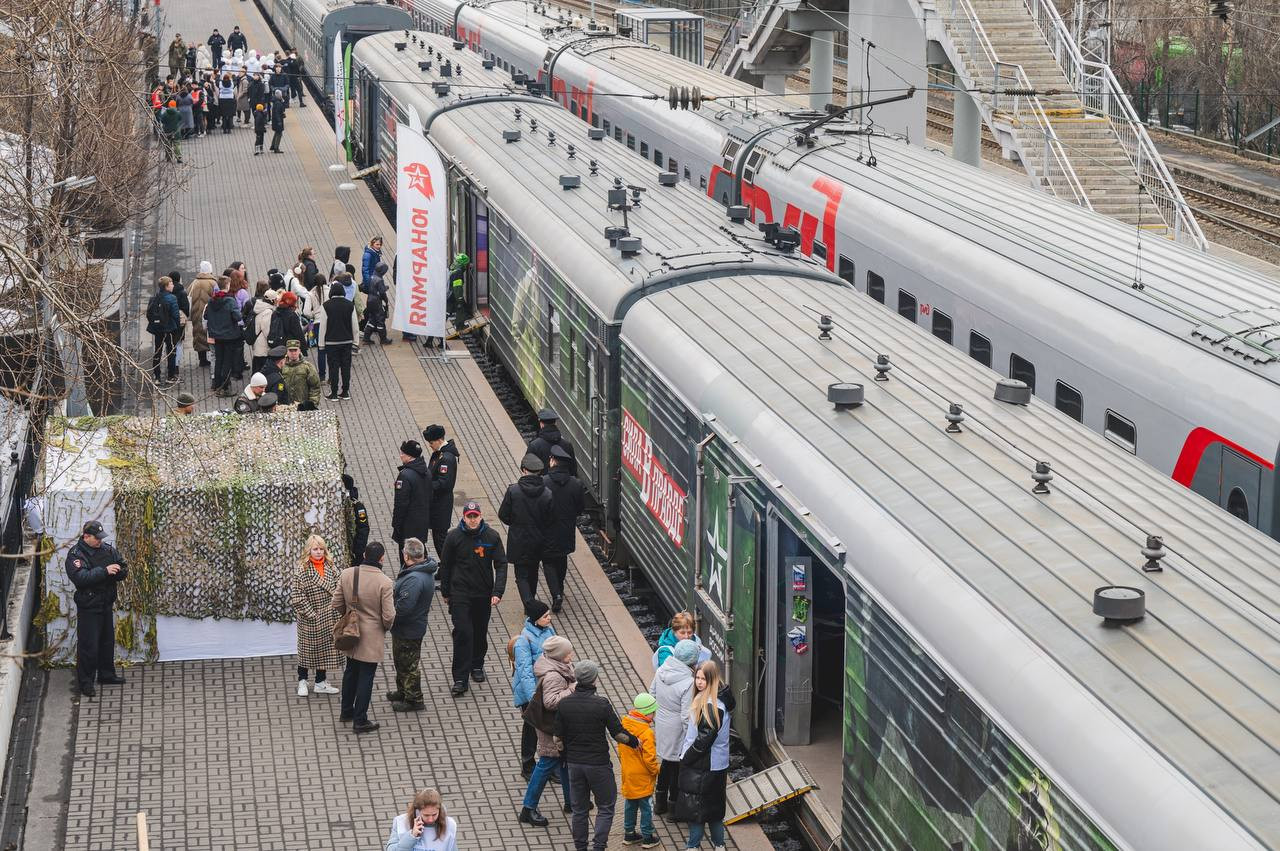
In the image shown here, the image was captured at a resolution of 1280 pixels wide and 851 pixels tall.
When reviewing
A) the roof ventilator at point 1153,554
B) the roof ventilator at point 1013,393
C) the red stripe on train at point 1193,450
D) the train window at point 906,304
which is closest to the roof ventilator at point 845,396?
the roof ventilator at point 1013,393

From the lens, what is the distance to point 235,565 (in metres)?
15.1

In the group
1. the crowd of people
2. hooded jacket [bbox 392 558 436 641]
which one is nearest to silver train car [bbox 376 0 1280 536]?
hooded jacket [bbox 392 558 436 641]

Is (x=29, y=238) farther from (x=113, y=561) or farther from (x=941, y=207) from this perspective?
(x=941, y=207)

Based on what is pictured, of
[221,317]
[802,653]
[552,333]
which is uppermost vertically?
[552,333]

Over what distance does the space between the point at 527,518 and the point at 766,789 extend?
13.5 ft

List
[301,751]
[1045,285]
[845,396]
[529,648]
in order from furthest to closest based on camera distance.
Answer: [1045,285] → [301,751] → [529,648] → [845,396]

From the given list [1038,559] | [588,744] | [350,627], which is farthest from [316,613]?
[1038,559]

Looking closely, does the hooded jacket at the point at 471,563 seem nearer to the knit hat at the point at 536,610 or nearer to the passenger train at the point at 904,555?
the passenger train at the point at 904,555

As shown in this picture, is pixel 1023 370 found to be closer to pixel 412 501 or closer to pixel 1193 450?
pixel 1193 450

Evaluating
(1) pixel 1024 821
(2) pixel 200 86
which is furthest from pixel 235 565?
(2) pixel 200 86

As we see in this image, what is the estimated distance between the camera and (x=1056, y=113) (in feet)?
93.7

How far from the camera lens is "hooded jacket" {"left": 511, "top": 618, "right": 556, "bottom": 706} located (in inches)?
498

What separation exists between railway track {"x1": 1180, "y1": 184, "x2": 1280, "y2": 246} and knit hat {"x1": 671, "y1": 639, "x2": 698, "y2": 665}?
28923 mm

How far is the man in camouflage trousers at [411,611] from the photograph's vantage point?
45.6ft
